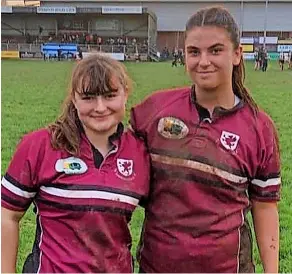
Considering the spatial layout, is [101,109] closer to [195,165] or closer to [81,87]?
[81,87]

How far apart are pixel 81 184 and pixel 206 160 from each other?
427mm

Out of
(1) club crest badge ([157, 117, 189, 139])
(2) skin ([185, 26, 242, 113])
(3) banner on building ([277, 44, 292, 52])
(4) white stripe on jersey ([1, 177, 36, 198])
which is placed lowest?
(3) banner on building ([277, 44, 292, 52])

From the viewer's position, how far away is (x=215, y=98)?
2109 millimetres

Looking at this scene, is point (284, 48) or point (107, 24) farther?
point (107, 24)

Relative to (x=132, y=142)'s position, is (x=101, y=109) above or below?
above

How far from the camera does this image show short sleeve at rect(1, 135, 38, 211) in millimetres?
1889

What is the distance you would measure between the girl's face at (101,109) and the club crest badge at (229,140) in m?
0.36

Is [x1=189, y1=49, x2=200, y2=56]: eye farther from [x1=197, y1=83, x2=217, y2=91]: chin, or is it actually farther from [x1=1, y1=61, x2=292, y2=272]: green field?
[x1=1, y1=61, x2=292, y2=272]: green field

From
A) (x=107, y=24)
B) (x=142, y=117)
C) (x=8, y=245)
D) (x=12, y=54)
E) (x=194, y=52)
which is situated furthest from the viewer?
(x=107, y=24)

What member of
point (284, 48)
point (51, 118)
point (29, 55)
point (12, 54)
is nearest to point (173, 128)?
point (51, 118)

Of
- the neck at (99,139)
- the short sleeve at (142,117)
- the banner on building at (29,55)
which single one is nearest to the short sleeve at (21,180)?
the neck at (99,139)

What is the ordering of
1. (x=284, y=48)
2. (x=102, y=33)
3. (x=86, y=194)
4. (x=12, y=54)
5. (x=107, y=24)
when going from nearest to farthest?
(x=86, y=194) < (x=12, y=54) < (x=284, y=48) < (x=102, y=33) < (x=107, y=24)

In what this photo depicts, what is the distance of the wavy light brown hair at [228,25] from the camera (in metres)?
2.05

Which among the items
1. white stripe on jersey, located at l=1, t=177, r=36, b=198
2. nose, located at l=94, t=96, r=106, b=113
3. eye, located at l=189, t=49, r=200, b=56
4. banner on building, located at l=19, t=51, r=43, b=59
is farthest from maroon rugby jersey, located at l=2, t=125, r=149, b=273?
banner on building, located at l=19, t=51, r=43, b=59
